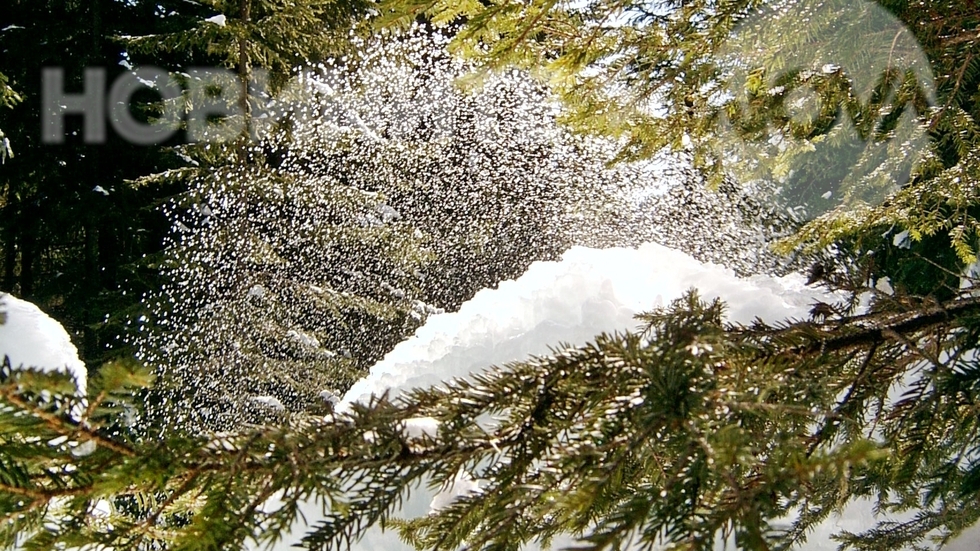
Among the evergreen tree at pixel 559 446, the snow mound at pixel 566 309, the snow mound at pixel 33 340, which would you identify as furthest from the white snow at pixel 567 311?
the evergreen tree at pixel 559 446

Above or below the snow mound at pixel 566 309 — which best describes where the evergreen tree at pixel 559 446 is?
above

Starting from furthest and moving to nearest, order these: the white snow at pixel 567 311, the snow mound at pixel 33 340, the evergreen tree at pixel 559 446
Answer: the white snow at pixel 567 311 < the snow mound at pixel 33 340 < the evergreen tree at pixel 559 446

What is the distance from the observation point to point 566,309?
286cm

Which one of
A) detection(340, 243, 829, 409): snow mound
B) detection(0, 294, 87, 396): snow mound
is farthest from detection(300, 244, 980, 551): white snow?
detection(0, 294, 87, 396): snow mound

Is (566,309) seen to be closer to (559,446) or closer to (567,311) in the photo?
(567,311)

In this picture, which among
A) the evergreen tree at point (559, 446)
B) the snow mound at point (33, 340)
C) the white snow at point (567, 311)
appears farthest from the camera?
the white snow at point (567, 311)

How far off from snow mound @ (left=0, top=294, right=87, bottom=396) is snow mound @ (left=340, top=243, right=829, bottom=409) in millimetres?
1217

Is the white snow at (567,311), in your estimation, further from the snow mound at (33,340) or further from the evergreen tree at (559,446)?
the evergreen tree at (559,446)

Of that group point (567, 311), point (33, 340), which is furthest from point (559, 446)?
point (33, 340)

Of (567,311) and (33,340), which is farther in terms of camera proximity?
(567,311)

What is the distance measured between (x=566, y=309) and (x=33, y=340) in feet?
7.01

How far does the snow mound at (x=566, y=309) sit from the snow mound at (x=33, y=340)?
1.22m

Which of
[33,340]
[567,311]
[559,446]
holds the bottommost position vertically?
[33,340]

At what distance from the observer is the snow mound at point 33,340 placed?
2.33 metres
